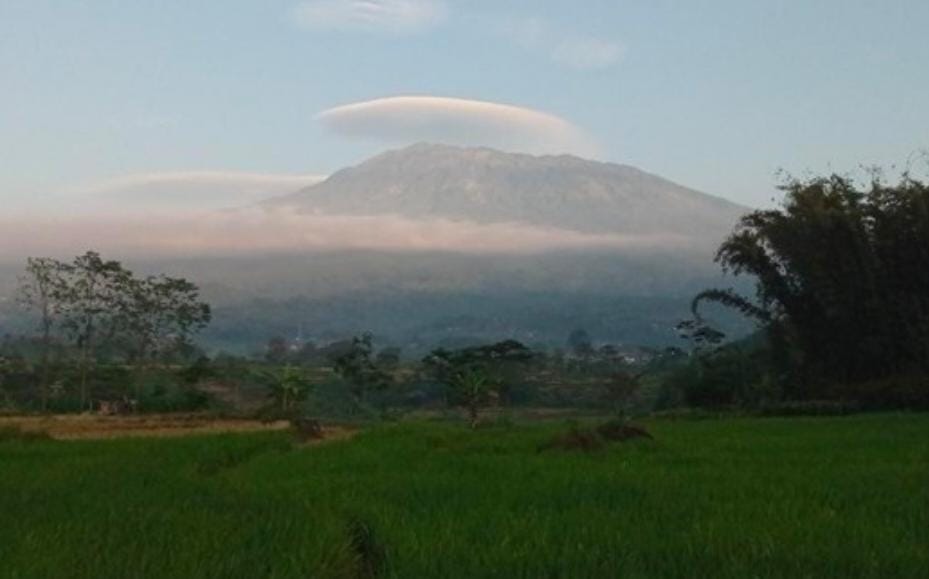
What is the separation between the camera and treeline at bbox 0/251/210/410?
47.2 meters

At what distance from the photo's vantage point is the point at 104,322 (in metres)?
51.2

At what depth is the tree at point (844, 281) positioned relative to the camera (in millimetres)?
32688

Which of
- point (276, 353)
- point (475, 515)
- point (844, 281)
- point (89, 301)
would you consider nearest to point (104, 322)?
point (89, 301)

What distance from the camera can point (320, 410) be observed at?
56.0 meters

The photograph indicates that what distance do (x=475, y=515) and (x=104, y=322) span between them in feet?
150

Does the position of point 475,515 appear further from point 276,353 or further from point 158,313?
point 276,353

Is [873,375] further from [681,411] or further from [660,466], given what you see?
[660,466]

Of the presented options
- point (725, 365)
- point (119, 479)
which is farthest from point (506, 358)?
point (119, 479)

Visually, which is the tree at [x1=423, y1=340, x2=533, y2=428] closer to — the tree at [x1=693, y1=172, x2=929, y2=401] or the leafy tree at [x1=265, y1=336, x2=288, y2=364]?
the tree at [x1=693, y1=172, x2=929, y2=401]

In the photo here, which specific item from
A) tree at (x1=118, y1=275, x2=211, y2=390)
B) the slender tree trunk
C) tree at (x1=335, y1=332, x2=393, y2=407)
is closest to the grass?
the slender tree trunk

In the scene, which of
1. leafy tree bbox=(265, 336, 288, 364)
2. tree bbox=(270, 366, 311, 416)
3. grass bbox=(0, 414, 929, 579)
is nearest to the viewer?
grass bbox=(0, 414, 929, 579)

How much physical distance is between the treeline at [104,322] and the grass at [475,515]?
32.9 metres

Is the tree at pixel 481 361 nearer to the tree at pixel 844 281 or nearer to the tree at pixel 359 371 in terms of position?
the tree at pixel 359 371

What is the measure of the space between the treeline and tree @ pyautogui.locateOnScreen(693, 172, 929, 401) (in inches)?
1040
